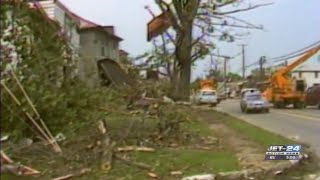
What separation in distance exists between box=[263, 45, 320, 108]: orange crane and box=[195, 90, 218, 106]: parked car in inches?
287

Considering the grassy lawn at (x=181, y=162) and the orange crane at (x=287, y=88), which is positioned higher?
the orange crane at (x=287, y=88)

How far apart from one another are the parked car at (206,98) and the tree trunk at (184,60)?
20.5 metres

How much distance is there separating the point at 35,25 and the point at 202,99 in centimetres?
4251

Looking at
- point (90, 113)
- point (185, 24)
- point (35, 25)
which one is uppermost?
point (185, 24)

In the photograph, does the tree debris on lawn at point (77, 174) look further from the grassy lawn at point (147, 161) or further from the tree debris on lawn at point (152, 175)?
the tree debris on lawn at point (152, 175)

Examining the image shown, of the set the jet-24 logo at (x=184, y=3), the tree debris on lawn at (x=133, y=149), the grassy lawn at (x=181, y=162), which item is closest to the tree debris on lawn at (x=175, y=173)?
the grassy lawn at (x=181, y=162)

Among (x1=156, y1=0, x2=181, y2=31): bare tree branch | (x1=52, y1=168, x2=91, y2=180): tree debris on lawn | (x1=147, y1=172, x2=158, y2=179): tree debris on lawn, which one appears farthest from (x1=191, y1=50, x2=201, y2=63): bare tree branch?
(x1=52, y1=168, x2=91, y2=180): tree debris on lawn

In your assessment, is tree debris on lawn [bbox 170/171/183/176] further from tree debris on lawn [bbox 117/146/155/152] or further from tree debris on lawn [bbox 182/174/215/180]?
tree debris on lawn [bbox 117/146/155/152]

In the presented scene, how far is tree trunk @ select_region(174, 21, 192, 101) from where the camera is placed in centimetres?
3266

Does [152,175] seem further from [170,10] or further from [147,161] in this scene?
[170,10]

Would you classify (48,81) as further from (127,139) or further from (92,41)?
(92,41)

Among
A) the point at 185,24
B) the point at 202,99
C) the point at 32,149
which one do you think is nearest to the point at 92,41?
the point at 202,99

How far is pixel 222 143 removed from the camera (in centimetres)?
1588

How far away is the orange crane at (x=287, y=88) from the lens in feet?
152
